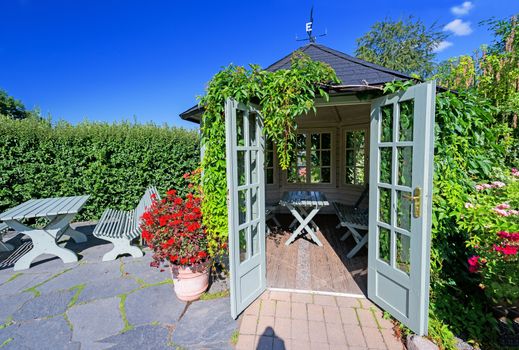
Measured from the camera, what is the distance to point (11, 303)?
248 cm

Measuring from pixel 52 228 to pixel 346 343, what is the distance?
3981 millimetres

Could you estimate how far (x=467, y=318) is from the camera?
2.02 meters

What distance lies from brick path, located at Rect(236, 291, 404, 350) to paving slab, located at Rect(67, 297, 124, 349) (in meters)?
1.17

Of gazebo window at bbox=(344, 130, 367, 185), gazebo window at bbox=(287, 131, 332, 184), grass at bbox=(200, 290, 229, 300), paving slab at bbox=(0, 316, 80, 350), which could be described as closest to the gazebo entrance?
grass at bbox=(200, 290, 229, 300)

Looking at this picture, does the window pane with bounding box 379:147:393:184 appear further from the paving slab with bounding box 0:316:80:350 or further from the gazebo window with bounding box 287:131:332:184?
the gazebo window with bounding box 287:131:332:184

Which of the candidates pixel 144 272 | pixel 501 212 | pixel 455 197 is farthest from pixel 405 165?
pixel 144 272

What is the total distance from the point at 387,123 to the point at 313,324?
1.94 m

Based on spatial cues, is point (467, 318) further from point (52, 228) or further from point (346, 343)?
point (52, 228)

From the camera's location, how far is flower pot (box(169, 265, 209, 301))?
95.9 inches

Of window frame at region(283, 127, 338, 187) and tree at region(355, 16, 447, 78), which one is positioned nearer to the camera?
window frame at region(283, 127, 338, 187)

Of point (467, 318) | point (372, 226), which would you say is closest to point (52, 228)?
point (372, 226)

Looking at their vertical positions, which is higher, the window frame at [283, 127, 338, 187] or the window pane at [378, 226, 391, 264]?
the window frame at [283, 127, 338, 187]

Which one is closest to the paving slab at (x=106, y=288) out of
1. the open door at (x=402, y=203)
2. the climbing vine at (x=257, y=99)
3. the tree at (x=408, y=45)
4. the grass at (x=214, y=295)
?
the grass at (x=214, y=295)

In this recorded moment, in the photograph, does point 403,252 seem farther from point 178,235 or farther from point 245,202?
point 178,235
